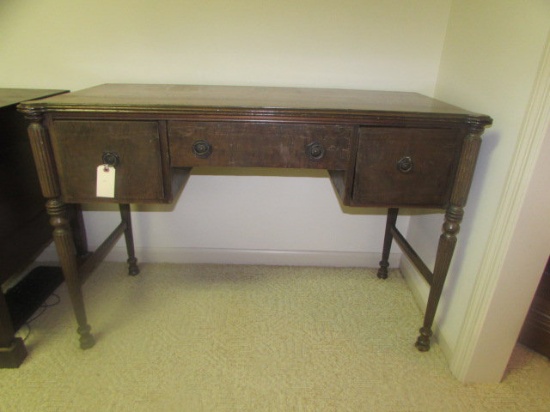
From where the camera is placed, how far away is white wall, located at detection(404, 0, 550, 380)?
89 centimetres

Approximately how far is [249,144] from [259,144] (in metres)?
0.03

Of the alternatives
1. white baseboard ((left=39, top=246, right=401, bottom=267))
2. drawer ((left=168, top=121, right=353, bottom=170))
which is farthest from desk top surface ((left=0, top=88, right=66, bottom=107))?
white baseboard ((left=39, top=246, right=401, bottom=267))

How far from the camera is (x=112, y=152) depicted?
0.95 metres

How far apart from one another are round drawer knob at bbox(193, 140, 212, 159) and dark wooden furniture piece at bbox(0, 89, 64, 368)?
0.62 metres

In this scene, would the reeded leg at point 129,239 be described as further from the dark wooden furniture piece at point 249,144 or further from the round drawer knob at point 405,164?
the round drawer knob at point 405,164

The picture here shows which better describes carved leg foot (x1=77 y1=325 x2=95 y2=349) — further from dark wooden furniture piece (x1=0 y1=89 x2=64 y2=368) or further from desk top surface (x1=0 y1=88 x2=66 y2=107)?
desk top surface (x1=0 y1=88 x2=66 y2=107)

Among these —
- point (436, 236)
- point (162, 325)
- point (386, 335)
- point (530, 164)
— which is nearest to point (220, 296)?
point (162, 325)

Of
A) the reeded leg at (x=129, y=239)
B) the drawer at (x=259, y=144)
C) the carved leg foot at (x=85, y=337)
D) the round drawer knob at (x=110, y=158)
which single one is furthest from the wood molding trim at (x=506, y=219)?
the reeded leg at (x=129, y=239)

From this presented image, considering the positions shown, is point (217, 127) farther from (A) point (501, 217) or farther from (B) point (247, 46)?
(A) point (501, 217)

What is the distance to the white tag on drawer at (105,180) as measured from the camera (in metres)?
0.96

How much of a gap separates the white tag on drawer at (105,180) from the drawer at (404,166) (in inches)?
26.8

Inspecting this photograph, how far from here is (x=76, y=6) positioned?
1.29 meters

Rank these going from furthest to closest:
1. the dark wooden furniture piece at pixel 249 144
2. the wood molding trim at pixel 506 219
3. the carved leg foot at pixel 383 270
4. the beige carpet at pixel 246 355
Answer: the carved leg foot at pixel 383 270, the beige carpet at pixel 246 355, the dark wooden furniture piece at pixel 249 144, the wood molding trim at pixel 506 219

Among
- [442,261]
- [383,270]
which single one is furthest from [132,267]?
[442,261]
